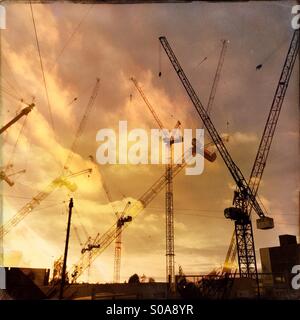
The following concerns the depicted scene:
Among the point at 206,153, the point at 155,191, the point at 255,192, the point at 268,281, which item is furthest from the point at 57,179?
the point at 268,281

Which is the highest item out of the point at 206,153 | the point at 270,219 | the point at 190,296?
the point at 206,153

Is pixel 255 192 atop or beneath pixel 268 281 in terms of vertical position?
atop

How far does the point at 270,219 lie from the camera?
167 feet

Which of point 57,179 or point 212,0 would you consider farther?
point 57,179

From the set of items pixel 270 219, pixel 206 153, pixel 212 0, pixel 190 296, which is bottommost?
pixel 190 296

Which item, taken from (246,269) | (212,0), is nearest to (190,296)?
(246,269)
